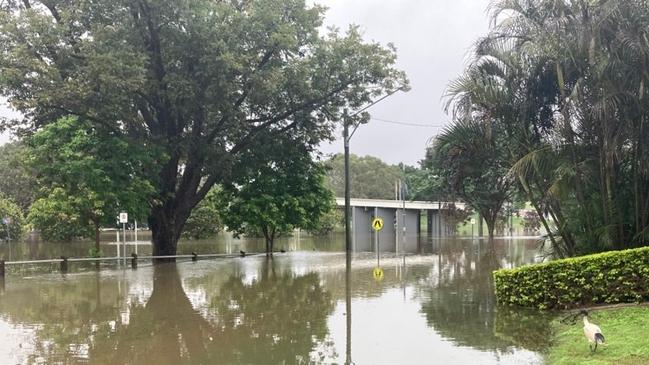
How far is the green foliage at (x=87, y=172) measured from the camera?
21141 mm

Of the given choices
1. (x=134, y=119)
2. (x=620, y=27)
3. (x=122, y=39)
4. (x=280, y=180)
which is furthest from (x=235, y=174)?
(x=620, y=27)

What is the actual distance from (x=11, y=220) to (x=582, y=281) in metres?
49.1

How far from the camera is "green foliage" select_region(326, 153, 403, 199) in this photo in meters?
91.7

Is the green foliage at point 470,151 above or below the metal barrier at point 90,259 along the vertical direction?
above

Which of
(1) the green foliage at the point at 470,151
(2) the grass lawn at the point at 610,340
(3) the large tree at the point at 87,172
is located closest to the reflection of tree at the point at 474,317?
(2) the grass lawn at the point at 610,340

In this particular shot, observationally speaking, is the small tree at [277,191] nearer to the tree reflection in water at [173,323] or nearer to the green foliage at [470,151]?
the tree reflection in water at [173,323]

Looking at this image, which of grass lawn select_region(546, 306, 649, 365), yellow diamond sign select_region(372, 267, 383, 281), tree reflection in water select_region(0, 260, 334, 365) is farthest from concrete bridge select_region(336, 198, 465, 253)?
grass lawn select_region(546, 306, 649, 365)

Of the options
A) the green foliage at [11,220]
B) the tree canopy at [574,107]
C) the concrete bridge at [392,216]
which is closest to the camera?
the tree canopy at [574,107]

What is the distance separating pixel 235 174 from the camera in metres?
27.1

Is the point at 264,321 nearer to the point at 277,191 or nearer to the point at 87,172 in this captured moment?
the point at 87,172

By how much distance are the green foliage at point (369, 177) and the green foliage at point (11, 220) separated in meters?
48.3

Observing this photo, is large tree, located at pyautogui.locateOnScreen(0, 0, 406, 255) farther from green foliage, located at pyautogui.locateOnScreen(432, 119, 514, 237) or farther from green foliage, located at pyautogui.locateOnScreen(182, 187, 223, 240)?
green foliage, located at pyautogui.locateOnScreen(182, 187, 223, 240)

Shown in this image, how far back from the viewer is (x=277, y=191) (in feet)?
93.8

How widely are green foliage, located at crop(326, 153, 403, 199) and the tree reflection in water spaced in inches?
2946
